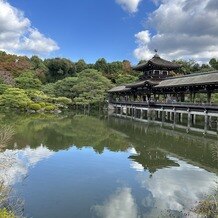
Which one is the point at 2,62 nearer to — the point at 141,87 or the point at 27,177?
the point at 141,87


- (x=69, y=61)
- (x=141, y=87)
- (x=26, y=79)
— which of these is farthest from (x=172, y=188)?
(x=69, y=61)

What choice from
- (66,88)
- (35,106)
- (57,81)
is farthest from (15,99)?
(57,81)

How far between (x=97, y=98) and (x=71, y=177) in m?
43.8

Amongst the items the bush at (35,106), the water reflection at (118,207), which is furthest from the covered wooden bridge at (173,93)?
the water reflection at (118,207)

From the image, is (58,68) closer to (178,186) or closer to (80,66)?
(80,66)

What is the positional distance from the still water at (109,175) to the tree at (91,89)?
32.2 metres

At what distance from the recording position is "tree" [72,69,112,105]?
56.2 m

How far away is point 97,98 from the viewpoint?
186 ft

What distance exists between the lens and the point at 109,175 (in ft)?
45.0

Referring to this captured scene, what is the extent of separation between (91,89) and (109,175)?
43.8 meters

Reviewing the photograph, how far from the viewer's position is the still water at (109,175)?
31.9 ft

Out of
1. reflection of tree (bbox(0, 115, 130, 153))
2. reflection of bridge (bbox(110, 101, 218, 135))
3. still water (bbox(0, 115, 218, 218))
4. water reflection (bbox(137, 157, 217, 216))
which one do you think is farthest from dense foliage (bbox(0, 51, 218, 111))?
water reflection (bbox(137, 157, 217, 216))

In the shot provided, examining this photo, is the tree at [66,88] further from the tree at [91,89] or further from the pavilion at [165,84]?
the pavilion at [165,84]

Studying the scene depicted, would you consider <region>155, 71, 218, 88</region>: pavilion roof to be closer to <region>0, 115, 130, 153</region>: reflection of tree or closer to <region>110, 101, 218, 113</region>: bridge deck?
<region>110, 101, 218, 113</region>: bridge deck
